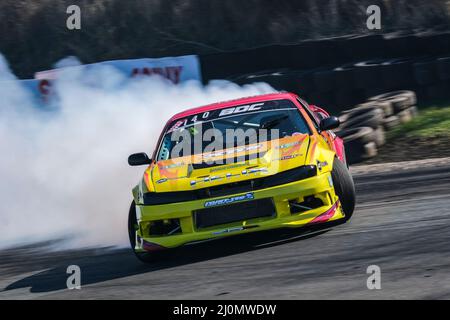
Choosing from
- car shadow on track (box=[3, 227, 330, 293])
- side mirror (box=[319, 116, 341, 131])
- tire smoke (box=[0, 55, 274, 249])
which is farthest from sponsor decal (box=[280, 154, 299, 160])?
tire smoke (box=[0, 55, 274, 249])

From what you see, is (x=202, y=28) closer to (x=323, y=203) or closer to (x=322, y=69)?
(x=322, y=69)

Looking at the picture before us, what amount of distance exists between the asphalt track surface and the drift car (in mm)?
220

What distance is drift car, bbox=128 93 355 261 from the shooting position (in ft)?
21.1

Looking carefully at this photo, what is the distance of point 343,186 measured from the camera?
6766 millimetres

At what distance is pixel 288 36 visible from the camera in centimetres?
2091

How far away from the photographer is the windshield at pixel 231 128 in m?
7.40

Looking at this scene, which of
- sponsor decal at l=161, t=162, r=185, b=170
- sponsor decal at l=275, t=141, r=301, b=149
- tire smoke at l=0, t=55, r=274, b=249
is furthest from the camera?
tire smoke at l=0, t=55, r=274, b=249

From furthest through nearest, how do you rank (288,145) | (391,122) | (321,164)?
(391,122) → (288,145) → (321,164)

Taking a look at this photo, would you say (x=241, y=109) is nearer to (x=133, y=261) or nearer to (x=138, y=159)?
(x=138, y=159)

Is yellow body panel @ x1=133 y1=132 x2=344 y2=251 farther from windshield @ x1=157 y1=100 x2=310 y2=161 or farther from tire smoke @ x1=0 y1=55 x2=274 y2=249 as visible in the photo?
tire smoke @ x1=0 y1=55 x2=274 y2=249

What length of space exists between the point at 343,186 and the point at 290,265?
1136mm

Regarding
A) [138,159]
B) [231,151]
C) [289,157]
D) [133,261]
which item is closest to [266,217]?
[289,157]

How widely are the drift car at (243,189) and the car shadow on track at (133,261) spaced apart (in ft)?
0.63

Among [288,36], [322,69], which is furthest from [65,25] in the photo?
[322,69]
